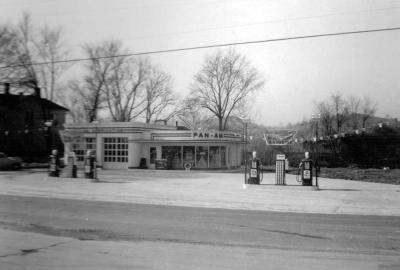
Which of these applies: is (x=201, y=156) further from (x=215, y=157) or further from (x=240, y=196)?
(x=240, y=196)

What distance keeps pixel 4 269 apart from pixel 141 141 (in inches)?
1318

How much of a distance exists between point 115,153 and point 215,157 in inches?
349

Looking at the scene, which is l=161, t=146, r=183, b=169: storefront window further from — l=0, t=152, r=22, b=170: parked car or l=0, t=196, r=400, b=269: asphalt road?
l=0, t=196, r=400, b=269: asphalt road

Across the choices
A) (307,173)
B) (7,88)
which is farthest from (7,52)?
(307,173)

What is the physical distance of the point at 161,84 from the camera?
76312 millimetres

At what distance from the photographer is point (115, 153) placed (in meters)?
41.4

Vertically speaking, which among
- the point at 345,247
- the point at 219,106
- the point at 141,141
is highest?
the point at 219,106

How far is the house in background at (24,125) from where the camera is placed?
54503 mm

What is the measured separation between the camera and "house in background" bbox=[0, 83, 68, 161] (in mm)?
54503

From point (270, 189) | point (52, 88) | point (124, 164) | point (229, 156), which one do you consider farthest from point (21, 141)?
point (270, 189)

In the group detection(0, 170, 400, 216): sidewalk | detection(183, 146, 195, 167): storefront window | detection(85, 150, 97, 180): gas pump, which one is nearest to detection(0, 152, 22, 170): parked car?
detection(183, 146, 195, 167): storefront window

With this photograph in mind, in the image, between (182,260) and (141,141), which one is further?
(141,141)

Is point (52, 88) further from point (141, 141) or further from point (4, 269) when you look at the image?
point (4, 269)

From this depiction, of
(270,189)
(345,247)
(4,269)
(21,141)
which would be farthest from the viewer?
(21,141)
